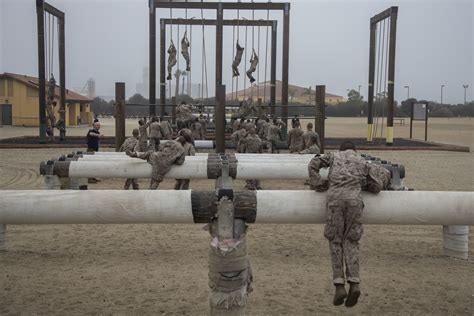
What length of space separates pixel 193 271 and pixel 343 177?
7.49ft

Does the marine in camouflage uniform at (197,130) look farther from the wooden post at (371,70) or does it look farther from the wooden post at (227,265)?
the wooden post at (227,265)

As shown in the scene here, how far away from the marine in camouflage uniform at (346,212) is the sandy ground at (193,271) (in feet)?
2.77

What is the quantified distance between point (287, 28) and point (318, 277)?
13.9 metres

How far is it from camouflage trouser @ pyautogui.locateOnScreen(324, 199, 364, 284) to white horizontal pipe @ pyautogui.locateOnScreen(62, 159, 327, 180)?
3493 millimetres

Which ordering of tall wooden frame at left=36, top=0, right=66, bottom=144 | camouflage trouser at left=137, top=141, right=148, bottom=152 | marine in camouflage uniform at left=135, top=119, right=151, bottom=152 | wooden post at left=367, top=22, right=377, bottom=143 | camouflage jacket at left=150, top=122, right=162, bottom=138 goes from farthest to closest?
wooden post at left=367, top=22, right=377, bottom=143 < tall wooden frame at left=36, top=0, right=66, bottom=144 < camouflage jacket at left=150, top=122, right=162, bottom=138 < marine in camouflage uniform at left=135, top=119, right=151, bottom=152 < camouflage trouser at left=137, top=141, right=148, bottom=152

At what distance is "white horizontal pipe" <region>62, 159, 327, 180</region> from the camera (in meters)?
7.32

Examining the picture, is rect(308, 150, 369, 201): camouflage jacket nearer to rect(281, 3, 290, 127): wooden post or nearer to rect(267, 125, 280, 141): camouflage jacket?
rect(267, 125, 280, 141): camouflage jacket

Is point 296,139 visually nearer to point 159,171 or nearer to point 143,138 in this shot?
point 143,138

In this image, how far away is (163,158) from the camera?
24.4 ft

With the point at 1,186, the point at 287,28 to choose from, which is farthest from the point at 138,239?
the point at 287,28

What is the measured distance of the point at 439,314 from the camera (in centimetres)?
454

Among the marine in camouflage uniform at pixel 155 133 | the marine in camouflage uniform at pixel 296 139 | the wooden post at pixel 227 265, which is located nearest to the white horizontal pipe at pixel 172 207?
the wooden post at pixel 227 265

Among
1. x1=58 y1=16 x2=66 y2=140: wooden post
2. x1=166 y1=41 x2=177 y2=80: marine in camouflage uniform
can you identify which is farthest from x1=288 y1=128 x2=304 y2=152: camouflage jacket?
x1=58 y1=16 x2=66 y2=140: wooden post

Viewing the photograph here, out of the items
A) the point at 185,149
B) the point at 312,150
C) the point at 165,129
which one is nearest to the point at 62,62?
the point at 165,129
